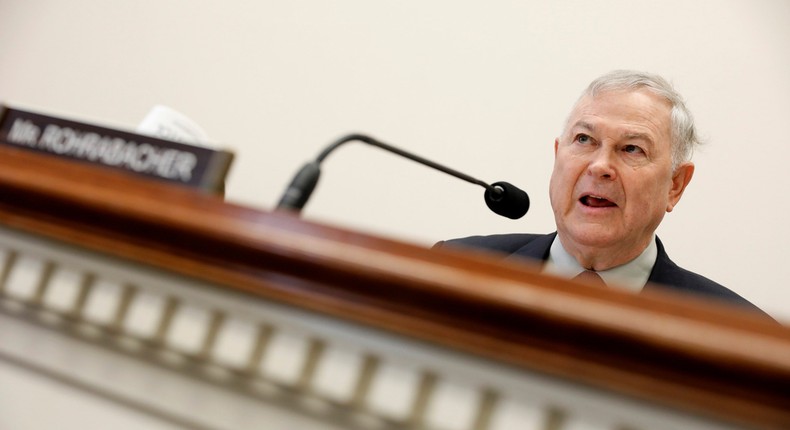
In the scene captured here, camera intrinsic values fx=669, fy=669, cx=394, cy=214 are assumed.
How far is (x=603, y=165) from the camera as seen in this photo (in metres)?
1.26

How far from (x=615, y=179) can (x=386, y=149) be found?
0.66 metres

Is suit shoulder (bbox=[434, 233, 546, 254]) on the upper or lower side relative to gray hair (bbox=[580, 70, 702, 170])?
lower

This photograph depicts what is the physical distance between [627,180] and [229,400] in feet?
3.26

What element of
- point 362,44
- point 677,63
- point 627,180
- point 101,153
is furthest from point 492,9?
point 101,153

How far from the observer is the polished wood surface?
0.31m

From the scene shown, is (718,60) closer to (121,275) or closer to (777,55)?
(777,55)

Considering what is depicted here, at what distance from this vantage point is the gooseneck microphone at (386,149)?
64 cm

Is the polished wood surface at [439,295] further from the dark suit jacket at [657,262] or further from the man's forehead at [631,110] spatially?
the man's forehead at [631,110]

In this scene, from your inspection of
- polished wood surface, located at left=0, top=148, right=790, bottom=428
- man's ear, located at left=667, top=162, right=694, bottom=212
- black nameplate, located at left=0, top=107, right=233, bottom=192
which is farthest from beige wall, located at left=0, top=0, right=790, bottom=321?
polished wood surface, located at left=0, top=148, right=790, bottom=428

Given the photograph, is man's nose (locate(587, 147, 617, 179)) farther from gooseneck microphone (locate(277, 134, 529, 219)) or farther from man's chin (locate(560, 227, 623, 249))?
gooseneck microphone (locate(277, 134, 529, 219))

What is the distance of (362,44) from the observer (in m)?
1.67

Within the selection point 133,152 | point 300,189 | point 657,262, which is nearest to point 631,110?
point 657,262

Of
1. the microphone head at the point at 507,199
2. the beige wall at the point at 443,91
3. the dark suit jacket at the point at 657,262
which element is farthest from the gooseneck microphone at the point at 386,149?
the beige wall at the point at 443,91

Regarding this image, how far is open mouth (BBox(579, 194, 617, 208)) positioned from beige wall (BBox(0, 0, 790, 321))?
23 cm
